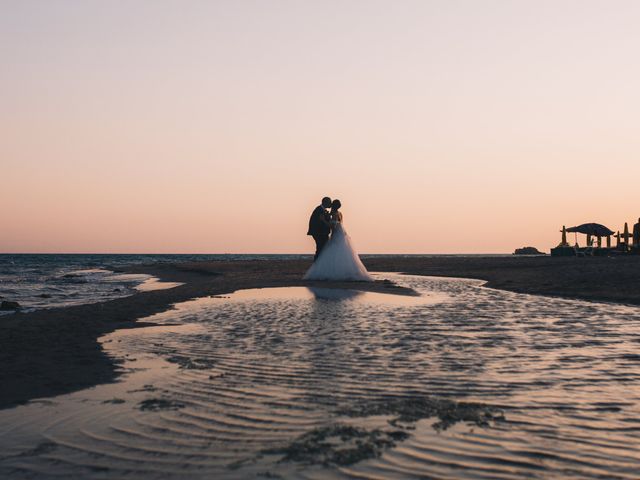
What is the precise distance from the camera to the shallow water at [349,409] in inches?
162

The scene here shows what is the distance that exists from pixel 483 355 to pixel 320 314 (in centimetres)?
575

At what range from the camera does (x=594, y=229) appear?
188 ft

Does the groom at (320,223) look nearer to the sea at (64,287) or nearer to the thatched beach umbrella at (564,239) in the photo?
the sea at (64,287)

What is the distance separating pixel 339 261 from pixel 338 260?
6 cm

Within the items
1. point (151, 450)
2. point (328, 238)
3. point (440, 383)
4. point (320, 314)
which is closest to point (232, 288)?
point (328, 238)

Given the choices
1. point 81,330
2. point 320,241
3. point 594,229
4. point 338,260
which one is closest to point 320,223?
point 320,241

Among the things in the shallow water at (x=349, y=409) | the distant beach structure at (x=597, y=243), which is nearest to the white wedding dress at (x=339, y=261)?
the shallow water at (x=349, y=409)

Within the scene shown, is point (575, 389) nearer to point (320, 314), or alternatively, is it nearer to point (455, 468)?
point (455, 468)

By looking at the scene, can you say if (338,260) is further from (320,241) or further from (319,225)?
(319,225)

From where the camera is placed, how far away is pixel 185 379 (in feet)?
22.6

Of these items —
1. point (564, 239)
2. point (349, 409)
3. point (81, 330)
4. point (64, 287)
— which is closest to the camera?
point (349, 409)

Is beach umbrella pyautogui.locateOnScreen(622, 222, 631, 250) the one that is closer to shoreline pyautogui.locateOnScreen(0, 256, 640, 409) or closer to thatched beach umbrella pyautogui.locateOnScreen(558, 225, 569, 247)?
thatched beach umbrella pyautogui.locateOnScreen(558, 225, 569, 247)

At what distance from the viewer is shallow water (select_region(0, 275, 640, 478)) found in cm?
412

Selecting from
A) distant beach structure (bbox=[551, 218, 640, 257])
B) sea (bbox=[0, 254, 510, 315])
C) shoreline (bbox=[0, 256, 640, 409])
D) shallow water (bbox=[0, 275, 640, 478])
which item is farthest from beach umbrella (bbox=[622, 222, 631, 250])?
shallow water (bbox=[0, 275, 640, 478])
